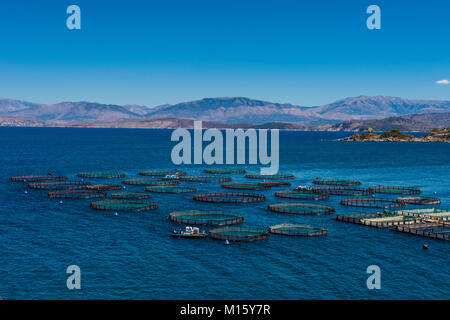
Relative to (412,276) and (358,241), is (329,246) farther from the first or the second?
(412,276)

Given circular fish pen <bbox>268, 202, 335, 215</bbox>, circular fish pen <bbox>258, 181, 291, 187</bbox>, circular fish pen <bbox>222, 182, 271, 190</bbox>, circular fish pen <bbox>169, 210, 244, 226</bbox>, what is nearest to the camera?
circular fish pen <bbox>169, 210, 244, 226</bbox>

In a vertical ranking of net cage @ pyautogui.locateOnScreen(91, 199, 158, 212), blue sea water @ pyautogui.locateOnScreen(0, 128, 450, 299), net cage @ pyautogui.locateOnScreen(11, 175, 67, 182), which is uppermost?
net cage @ pyautogui.locateOnScreen(11, 175, 67, 182)

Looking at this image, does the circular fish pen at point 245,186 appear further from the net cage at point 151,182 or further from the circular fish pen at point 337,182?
the circular fish pen at point 337,182

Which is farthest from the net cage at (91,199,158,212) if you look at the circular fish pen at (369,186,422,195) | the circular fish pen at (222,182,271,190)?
the circular fish pen at (369,186,422,195)

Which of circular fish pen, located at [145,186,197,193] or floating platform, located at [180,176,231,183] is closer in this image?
circular fish pen, located at [145,186,197,193]

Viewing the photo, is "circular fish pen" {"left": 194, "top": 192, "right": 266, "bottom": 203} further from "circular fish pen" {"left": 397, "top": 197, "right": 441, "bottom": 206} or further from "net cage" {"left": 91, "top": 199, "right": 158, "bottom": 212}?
"circular fish pen" {"left": 397, "top": 197, "right": 441, "bottom": 206}
